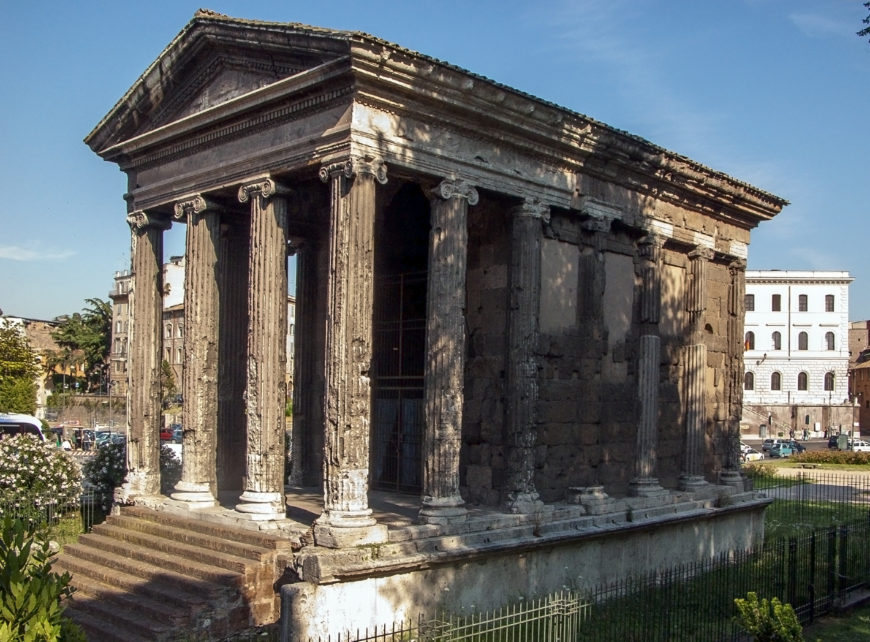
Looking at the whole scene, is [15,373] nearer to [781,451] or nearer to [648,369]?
[648,369]

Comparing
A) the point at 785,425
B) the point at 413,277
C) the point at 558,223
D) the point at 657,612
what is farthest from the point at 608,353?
the point at 785,425

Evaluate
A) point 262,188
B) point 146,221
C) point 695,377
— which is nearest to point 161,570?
point 262,188

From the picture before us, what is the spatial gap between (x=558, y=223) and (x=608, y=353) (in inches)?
97.0

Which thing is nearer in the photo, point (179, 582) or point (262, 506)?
point (179, 582)

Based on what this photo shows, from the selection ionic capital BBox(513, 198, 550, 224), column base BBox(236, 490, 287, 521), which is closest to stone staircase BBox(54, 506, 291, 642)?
column base BBox(236, 490, 287, 521)

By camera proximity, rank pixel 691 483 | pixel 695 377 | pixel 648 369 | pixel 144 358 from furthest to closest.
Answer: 1. pixel 695 377
2. pixel 691 483
3. pixel 648 369
4. pixel 144 358

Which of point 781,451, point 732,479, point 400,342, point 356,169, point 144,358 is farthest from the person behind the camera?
point 781,451

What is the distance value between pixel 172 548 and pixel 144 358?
3432mm

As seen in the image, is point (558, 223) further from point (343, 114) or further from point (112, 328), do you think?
point (112, 328)

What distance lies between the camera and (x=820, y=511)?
68.8ft

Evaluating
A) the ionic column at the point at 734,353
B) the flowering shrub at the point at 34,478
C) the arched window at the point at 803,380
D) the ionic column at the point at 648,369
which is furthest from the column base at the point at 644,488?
the arched window at the point at 803,380

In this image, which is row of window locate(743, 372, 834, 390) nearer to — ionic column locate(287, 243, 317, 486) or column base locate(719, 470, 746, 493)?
column base locate(719, 470, 746, 493)

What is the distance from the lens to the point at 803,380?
224 ft

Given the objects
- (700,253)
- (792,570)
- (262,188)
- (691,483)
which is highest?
(262,188)
